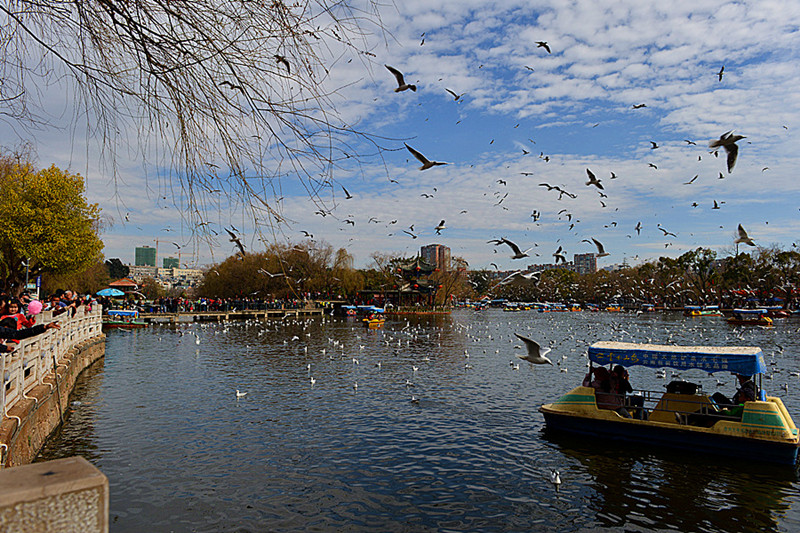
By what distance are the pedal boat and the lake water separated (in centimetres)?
37

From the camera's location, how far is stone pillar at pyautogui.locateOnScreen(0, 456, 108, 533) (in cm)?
121

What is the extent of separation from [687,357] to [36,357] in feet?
51.1

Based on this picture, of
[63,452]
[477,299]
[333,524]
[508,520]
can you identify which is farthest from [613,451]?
[477,299]

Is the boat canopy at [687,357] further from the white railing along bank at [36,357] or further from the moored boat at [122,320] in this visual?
the moored boat at [122,320]

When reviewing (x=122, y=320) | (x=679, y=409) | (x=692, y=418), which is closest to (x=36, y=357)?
(x=679, y=409)

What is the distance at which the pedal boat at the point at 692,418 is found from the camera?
11.2 m

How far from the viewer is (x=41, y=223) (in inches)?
1169

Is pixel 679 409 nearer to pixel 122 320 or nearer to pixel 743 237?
pixel 743 237

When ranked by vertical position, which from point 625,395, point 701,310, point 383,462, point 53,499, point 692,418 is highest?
point 53,499

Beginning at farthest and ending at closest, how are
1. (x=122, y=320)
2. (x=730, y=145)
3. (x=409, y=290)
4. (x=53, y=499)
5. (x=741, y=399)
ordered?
(x=409, y=290)
(x=122, y=320)
(x=741, y=399)
(x=730, y=145)
(x=53, y=499)

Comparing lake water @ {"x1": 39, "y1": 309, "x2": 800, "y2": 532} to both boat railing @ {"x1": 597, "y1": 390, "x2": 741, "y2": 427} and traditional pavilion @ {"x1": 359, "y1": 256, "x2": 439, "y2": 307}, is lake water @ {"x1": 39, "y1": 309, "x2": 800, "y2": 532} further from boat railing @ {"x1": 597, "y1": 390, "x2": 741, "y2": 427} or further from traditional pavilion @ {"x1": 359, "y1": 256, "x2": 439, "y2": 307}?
traditional pavilion @ {"x1": 359, "y1": 256, "x2": 439, "y2": 307}

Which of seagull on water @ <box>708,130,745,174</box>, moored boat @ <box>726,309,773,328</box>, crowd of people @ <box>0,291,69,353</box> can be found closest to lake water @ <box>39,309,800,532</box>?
crowd of people @ <box>0,291,69,353</box>

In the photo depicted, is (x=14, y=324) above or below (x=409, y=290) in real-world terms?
below

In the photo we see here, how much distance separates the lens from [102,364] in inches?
966
